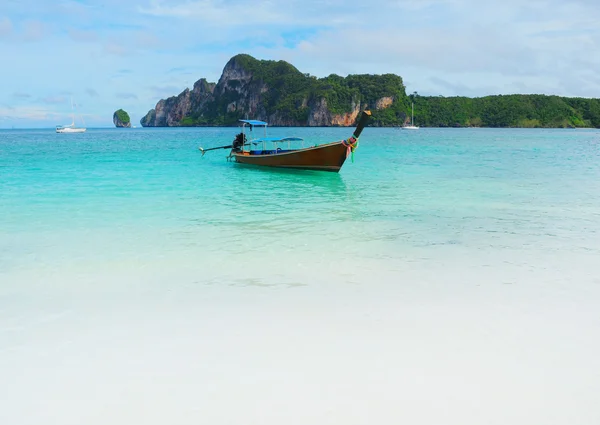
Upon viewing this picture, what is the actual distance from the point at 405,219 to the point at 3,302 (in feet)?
26.9

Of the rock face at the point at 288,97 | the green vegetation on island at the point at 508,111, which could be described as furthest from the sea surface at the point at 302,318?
the rock face at the point at 288,97

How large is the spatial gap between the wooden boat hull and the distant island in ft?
464

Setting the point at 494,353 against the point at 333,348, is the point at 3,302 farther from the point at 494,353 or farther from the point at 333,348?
→ the point at 494,353

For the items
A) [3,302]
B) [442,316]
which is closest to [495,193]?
[442,316]

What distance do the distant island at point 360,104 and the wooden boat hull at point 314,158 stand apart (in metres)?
141

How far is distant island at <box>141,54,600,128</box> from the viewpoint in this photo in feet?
494

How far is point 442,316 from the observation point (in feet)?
18.6

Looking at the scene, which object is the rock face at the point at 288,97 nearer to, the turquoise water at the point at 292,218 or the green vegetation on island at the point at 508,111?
the green vegetation on island at the point at 508,111

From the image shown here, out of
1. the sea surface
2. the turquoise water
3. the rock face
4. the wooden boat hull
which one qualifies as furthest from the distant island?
the sea surface

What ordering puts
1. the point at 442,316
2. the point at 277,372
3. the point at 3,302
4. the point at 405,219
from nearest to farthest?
the point at 277,372, the point at 442,316, the point at 3,302, the point at 405,219

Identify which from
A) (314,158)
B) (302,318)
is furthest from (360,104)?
(302,318)


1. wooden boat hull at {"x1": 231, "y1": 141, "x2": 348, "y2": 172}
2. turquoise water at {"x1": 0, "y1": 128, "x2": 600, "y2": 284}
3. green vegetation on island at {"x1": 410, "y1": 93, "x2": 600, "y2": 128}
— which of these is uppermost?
green vegetation on island at {"x1": 410, "y1": 93, "x2": 600, "y2": 128}

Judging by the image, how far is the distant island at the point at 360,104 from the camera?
494ft

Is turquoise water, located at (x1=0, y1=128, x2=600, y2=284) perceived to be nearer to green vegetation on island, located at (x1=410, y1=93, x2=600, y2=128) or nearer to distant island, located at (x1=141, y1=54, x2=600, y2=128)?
green vegetation on island, located at (x1=410, y1=93, x2=600, y2=128)
